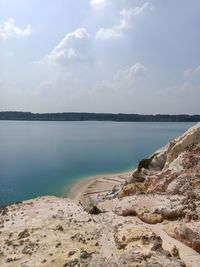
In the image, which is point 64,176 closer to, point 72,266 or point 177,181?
point 177,181

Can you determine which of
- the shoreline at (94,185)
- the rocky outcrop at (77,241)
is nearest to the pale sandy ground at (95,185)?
the shoreline at (94,185)

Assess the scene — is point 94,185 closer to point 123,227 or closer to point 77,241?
point 123,227

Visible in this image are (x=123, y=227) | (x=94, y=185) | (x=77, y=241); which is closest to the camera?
(x=77, y=241)

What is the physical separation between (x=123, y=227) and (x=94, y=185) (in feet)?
135

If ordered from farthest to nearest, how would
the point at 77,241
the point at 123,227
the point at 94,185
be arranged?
1. the point at 94,185
2. the point at 123,227
3. the point at 77,241

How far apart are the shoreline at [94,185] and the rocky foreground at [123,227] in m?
24.4

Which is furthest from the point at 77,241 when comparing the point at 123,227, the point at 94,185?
the point at 94,185

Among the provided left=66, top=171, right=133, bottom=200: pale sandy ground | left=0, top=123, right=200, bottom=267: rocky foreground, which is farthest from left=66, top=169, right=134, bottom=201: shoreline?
left=0, top=123, right=200, bottom=267: rocky foreground

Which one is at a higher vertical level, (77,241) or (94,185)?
(77,241)

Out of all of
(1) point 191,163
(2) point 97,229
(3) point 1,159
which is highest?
(1) point 191,163

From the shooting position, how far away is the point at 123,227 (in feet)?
52.6

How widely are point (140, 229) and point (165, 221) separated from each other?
322cm

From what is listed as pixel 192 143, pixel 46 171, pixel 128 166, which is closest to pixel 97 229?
pixel 192 143

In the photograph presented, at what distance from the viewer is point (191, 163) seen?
75.4 ft
